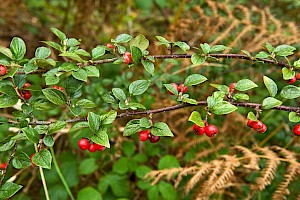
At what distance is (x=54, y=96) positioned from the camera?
115 centimetres

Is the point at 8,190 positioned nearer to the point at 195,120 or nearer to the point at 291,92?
the point at 195,120

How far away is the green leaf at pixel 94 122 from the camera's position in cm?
110

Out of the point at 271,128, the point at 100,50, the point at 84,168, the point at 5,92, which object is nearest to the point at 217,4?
the point at 271,128

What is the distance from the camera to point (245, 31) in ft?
7.29

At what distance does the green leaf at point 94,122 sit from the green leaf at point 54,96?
0.37 ft

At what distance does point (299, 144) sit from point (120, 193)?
2.85 ft

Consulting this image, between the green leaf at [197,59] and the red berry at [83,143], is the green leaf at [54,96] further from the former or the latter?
the green leaf at [197,59]

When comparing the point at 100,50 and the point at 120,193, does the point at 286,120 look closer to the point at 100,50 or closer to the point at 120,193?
the point at 120,193

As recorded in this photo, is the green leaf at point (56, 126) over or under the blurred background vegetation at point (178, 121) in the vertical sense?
over

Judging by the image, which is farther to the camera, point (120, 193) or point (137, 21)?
point (137, 21)

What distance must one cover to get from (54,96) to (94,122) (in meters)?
0.14

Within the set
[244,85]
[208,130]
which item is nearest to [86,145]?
[208,130]

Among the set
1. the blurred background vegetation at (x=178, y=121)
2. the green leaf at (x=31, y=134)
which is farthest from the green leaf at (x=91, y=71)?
the blurred background vegetation at (x=178, y=121)

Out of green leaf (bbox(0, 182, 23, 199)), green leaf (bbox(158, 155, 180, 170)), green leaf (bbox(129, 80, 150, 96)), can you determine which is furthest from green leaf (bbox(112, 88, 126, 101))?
green leaf (bbox(158, 155, 180, 170))
